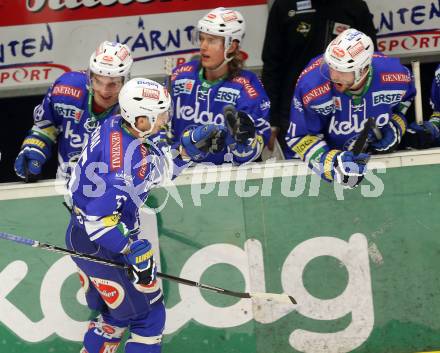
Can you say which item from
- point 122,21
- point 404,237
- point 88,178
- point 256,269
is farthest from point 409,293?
point 122,21

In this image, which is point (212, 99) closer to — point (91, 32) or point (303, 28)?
point (303, 28)

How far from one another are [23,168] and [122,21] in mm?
1531

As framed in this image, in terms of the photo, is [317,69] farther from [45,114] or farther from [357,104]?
[45,114]

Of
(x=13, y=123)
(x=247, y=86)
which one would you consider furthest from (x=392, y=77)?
(x=13, y=123)

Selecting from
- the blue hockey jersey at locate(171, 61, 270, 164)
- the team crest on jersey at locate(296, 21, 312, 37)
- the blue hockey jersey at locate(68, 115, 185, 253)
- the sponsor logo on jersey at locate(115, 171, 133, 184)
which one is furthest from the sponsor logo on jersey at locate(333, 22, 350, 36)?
the sponsor logo on jersey at locate(115, 171, 133, 184)

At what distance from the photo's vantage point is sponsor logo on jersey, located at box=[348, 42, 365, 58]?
559 cm

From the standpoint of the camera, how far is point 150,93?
5.22 metres

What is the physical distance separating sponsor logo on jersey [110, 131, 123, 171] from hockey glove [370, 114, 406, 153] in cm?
147

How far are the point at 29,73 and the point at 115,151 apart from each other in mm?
2115

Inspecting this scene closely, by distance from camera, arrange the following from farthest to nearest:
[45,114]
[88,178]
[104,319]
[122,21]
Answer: [122,21]
[45,114]
[104,319]
[88,178]

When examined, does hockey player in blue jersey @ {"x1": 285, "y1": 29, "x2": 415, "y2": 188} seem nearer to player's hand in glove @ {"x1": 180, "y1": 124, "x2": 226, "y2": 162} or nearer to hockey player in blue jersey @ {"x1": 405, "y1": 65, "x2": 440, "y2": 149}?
hockey player in blue jersey @ {"x1": 405, "y1": 65, "x2": 440, "y2": 149}

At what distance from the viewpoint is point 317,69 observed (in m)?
5.80

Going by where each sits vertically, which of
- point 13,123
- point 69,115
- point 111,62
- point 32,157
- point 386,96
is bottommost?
point 13,123

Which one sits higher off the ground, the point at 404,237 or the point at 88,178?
the point at 88,178
